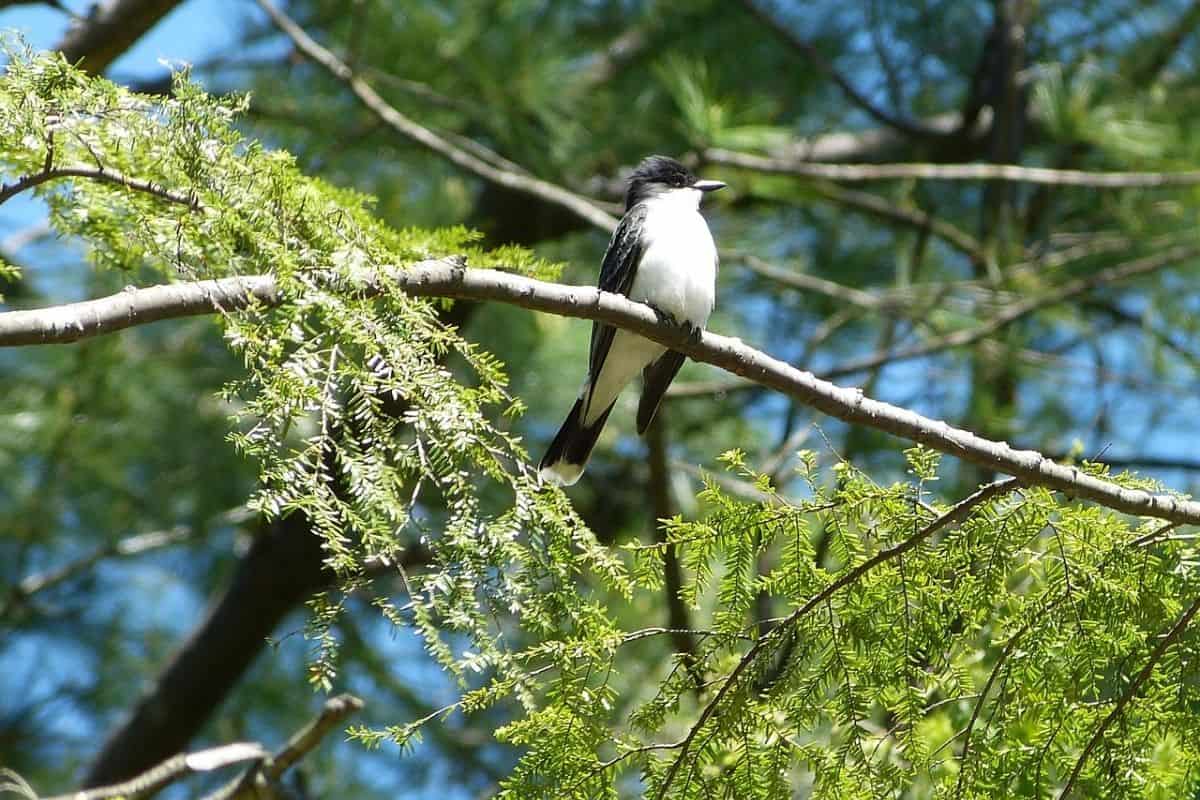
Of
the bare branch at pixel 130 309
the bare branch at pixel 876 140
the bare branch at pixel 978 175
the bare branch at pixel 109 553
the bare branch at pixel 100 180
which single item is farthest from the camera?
the bare branch at pixel 876 140

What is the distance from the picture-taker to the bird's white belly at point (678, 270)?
3998mm

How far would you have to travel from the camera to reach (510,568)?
2430 mm

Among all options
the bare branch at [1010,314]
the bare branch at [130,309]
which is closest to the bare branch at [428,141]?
the bare branch at [1010,314]

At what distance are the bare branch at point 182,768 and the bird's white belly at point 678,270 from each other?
1.61 m

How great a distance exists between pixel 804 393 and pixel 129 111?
139cm

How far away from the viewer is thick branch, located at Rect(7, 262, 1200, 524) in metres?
2.24

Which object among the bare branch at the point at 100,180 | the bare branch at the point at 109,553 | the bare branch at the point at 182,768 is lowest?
the bare branch at the point at 109,553

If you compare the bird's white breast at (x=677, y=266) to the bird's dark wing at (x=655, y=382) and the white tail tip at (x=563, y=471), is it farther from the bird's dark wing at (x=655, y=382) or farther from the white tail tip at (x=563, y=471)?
the white tail tip at (x=563, y=471)

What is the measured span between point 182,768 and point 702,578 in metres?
1.68

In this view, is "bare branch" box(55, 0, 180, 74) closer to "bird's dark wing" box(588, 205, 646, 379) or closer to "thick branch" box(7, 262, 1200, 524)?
"bird's dark wing" box(588, 205, 646, 379)

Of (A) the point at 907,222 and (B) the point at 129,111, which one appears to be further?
(A) the point at 907,222

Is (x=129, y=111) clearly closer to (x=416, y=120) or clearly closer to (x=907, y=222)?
(x=416, y=120)

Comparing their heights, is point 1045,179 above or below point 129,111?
below

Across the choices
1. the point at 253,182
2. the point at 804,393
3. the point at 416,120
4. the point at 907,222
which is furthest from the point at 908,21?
the point at 253,182
